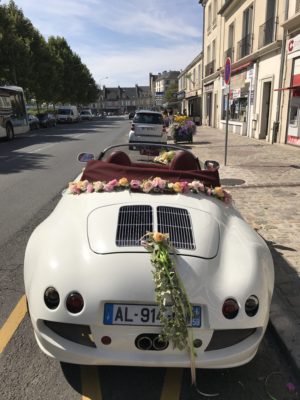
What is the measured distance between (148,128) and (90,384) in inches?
611

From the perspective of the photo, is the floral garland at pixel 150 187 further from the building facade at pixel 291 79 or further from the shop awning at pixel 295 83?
the shop awning at pixel 295 83

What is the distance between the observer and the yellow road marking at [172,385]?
8.29 ft

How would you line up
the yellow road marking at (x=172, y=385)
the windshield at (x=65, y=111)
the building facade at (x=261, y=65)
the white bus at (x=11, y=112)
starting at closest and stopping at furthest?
the yellow road marking at (x=172, y=385), the building facade at (x=261, y=65), the white bus at (x=11, y=112), the windshield at (x=65, y=111)

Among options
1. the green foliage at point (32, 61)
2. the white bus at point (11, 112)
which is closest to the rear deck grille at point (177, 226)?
the white bus at point (11, 112)

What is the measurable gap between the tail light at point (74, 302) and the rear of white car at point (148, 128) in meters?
15.3

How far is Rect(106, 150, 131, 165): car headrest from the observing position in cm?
405

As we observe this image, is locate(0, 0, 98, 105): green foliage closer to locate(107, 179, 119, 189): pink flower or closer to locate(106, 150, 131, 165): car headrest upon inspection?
locate(106, 150, 131, 165): car headrest

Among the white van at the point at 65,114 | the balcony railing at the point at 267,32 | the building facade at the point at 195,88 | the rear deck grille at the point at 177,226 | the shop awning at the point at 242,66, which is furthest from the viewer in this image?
the white van at the point at 65,114

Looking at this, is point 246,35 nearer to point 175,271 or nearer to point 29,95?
point 175,271

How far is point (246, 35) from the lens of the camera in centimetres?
2372

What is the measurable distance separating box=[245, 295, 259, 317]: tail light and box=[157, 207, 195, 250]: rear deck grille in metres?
0.49

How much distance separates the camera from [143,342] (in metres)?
2.34

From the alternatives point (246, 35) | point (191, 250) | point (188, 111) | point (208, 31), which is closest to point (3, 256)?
point (191, 250)

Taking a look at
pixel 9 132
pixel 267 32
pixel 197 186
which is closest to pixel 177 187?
pixel 197 186
